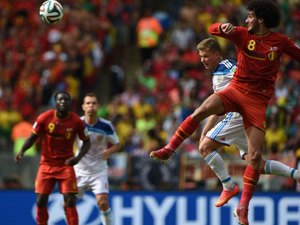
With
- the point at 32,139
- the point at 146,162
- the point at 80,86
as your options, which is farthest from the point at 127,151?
the point at 32,139

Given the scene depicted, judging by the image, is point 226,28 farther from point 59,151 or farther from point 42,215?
point 42,215

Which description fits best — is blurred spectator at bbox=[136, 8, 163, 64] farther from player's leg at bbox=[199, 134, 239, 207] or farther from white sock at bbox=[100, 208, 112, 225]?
player's leg at bbox=[199, 134, 239, 207]

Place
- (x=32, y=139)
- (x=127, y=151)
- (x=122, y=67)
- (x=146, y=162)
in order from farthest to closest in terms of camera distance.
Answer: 1. (x=122, y=67)
2. (x=127, y=151)
3. (x=146, y=162)
4. (x=32, y=139)

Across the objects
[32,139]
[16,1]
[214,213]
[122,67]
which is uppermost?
[16,1]

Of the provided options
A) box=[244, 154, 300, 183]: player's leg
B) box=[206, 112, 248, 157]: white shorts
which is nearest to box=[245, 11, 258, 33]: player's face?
box=[206, 112, 248, 157]: white shorts

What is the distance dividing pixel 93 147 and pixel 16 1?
10.0 metres

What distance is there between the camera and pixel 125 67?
26625 mm

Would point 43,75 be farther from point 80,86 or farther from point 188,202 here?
point 188,202

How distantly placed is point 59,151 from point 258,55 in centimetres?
413

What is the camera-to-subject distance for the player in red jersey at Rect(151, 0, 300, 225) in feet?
45.5

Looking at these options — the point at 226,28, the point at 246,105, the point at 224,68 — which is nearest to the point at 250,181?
the point at 246,105

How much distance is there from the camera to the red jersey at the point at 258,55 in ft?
45.8

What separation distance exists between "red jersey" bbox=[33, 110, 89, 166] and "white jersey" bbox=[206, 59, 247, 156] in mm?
2484

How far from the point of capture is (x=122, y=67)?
26.6 metres
